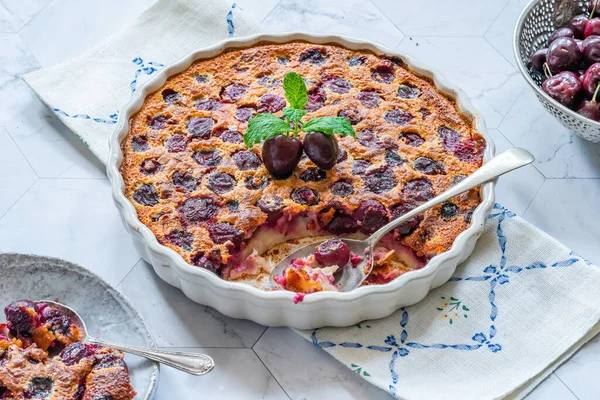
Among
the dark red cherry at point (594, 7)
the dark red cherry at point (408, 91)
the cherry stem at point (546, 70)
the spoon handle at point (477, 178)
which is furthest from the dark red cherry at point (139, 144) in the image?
the dark red cherry at point (594, 7)

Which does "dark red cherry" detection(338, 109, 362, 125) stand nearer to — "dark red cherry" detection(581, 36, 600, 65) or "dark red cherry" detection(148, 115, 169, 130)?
"dark red cherry" detection(148, 115, 169, 130)

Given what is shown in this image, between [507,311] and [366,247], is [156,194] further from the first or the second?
[507,311]

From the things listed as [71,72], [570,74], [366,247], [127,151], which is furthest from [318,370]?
[71,72]

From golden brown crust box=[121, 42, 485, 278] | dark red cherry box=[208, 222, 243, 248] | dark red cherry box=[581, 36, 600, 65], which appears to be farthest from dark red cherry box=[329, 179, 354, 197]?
dark red cherry box=[581, 36, 600, 65]

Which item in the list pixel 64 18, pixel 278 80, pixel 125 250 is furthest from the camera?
pixel 64 18

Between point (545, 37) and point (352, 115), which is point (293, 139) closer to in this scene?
point (352, 115)

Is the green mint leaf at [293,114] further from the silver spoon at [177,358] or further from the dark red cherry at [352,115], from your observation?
the silver spoon at [177,358]
